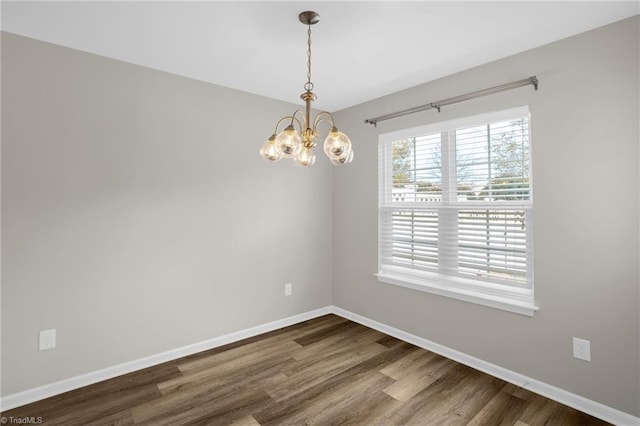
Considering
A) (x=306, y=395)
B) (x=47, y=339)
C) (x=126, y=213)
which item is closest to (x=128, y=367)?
(x=47, y=339)

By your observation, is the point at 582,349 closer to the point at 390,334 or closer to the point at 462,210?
the point at 462,210

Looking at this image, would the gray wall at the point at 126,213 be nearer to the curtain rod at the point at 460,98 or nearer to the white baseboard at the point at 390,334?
the white baseboard at the point at 390,334

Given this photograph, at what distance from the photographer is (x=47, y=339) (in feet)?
7.50

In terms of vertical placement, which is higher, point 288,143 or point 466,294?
point 288,143

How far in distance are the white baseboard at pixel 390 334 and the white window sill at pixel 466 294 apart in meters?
0.49

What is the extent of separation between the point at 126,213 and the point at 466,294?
2.92 m

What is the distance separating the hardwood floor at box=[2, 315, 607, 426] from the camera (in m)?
2.06

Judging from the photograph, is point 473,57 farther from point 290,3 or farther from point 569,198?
point 290,3

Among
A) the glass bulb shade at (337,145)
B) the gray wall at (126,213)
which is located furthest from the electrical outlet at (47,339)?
the glass bulb shade at (337,145)

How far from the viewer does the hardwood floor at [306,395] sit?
2.06m

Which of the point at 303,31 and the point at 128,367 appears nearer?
the point at 303,31

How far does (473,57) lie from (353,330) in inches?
111

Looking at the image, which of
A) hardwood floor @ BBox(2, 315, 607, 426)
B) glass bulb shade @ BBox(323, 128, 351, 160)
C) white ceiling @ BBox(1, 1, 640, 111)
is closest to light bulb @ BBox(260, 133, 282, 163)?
glass bulb shade @ BBox(323, 128, 351, 160)

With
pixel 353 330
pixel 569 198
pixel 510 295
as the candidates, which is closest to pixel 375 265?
pixel 353 330
